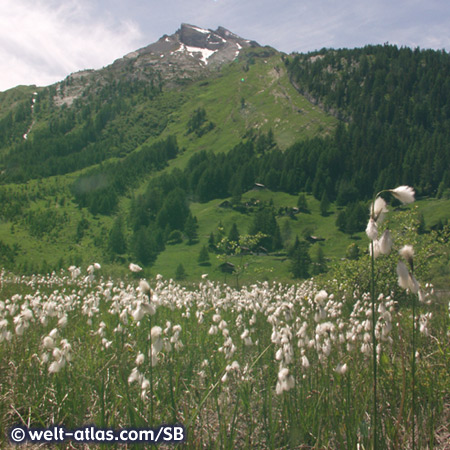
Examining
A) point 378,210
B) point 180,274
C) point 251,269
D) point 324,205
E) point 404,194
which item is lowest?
point 180,274

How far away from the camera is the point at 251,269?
65812 mm

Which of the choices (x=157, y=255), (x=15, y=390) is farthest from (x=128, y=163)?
(x=15, y=390)

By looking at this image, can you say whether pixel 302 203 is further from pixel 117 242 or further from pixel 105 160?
pixel 105 160

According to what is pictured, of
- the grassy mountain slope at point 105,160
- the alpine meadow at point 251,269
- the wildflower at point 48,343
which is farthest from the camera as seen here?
the grassy mountain slope at point 105,160

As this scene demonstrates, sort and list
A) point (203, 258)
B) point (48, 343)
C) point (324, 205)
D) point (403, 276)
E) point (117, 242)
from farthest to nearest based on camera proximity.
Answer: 1. point (324, 205)
2. point (117, 242)
3. point (203, 258)
4. point (48, 343)
5. point (403, 276)

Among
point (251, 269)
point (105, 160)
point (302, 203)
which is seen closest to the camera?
point (251, 269)

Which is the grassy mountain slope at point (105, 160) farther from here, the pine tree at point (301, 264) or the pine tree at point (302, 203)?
the pine tree at point (301, 264)

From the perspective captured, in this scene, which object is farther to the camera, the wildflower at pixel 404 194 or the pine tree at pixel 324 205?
the pine tree at pixel 324 205

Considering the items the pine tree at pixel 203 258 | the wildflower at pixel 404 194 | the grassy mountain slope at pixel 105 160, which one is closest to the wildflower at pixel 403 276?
the wildflower at pixel 404 194

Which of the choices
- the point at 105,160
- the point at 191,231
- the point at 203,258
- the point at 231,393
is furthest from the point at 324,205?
the point at 105,160

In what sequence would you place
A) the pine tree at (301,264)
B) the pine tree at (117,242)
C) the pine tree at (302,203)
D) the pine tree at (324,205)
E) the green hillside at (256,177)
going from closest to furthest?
the pine tree at (301,264), the green hillside at (256,177), the pine tree at (117,242), the pine tree at (324,205), the pine tree at (302,203)

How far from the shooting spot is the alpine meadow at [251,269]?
3438 mm

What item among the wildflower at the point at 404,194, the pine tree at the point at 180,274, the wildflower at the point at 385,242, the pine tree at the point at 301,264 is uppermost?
the wildflower at the point at 404,194

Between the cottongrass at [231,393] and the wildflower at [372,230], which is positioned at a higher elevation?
the wildflower at [372,230]
